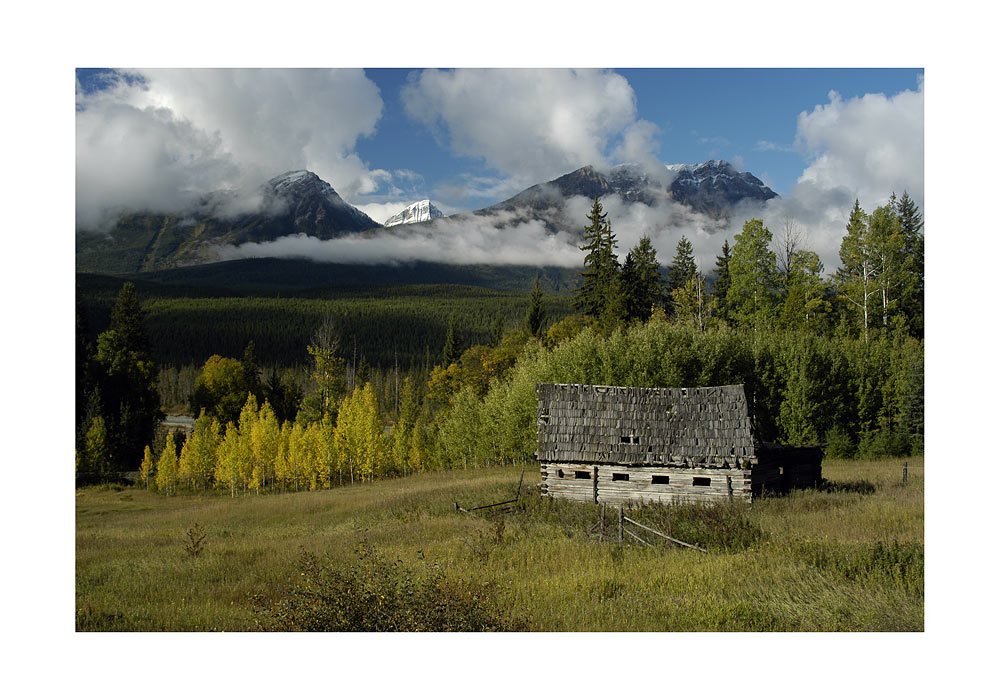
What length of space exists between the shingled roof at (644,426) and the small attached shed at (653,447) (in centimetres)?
3

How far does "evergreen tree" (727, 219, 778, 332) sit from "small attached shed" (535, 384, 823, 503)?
19.3 metres

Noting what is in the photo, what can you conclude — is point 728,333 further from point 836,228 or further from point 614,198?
point 614,198

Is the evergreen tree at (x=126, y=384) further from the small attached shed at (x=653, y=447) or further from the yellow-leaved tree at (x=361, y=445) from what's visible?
the small attached shed at (x=653, y=447)

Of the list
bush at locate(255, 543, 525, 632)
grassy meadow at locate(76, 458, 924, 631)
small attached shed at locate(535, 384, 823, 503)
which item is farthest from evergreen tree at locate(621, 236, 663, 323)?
bush at locate(255, 543, 525, 632)

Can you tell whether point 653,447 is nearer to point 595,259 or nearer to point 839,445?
point 839,445

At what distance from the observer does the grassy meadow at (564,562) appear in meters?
8.95

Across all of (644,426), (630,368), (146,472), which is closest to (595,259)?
(630,368)

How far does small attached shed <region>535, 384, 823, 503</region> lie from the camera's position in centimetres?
1789

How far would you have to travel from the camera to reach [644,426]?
19.1 m

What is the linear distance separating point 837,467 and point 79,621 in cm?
3043

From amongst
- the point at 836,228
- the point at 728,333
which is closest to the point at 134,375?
the point at 728,333

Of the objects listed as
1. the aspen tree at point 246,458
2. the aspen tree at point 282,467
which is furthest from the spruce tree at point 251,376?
the aspen tree at point 282,467

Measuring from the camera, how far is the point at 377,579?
9.16 m

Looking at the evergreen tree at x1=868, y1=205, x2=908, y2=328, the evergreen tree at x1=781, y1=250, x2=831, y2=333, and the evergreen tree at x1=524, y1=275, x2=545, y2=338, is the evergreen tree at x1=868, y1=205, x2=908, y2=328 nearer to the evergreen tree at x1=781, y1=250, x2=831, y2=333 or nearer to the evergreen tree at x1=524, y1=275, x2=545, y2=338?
the evergreen tree at x1=781, y1=250, x2=831, y2=333
